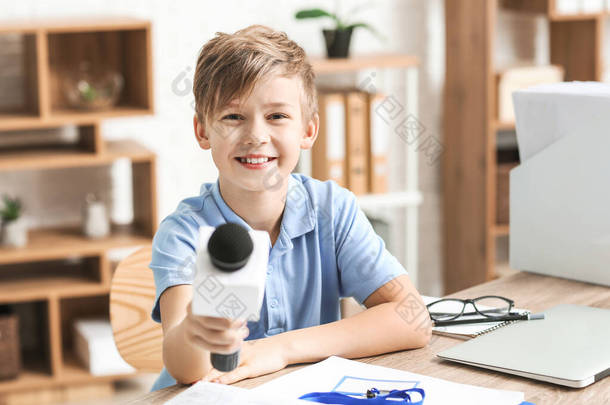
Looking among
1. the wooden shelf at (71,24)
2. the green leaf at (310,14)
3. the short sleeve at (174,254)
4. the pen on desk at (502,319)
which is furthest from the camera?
the green leaf at (310,14)

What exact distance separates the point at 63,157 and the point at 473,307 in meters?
1.73

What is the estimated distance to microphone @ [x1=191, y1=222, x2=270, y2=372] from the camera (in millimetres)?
907

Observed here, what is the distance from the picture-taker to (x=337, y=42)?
3156mm

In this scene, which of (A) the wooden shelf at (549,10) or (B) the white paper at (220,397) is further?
(A) the wooden shelf at (549,10)

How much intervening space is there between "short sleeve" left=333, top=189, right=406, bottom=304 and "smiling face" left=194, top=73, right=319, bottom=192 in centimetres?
16

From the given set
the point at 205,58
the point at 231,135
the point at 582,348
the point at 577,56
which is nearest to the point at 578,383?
the point at 582,348

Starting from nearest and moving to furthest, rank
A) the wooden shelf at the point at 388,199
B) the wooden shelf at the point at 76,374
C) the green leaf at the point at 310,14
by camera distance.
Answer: the wooden shelf at the point at 76,374, the green leaf at the point at 310,14, the wooden shelf at the point at 388,199

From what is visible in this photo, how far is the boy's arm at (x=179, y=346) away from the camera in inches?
45.9

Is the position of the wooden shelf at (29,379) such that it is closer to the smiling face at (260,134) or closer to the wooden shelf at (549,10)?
the smiling face at (260,134)

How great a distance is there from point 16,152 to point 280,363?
1953 millimetres

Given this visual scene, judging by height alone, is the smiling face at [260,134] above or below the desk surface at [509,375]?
above

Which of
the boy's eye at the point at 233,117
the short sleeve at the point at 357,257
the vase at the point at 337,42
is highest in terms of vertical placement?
the vase at the point at 337,42

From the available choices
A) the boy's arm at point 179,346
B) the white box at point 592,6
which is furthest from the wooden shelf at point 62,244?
the white box at point 592,6

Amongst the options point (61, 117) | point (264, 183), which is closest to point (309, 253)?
point (264, 183)
